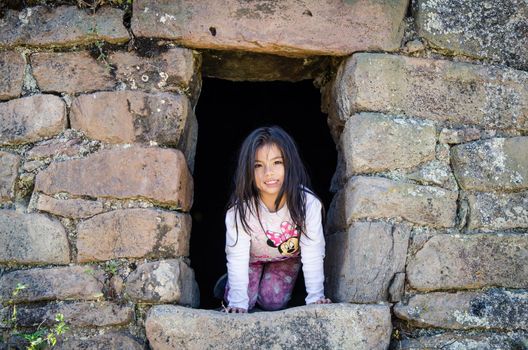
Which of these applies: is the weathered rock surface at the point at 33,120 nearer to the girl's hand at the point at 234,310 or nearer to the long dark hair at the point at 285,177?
the long dark hair at the point at 285,177

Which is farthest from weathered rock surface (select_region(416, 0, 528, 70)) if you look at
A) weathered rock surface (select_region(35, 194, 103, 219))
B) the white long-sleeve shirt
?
weathered rock surface (select_region(35, 194, 103, 219))

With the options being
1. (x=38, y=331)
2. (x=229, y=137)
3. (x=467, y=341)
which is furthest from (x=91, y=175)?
(x=229, y=137)

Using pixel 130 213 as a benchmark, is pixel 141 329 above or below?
below

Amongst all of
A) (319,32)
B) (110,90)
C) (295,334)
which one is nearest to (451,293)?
(295,334)

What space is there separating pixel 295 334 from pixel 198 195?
7.64ft

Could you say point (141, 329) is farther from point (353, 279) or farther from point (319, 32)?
point (319, 32)

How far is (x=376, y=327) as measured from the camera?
8.75 feet

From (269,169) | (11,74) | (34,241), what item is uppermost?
(11,74)

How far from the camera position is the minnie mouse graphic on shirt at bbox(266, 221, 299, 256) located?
3.20m

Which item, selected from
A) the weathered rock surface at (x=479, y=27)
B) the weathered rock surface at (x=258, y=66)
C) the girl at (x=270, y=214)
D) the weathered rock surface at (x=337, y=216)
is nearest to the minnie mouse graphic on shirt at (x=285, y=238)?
the girl at (x=270, y=214)

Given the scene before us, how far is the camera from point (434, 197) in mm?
2910

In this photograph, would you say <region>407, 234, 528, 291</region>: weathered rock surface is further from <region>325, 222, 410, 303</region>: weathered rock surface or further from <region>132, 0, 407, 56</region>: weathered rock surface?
<region>132, 0, 407, 56</region>: weathered rock surface

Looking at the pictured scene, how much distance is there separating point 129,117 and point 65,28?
0.51 metres

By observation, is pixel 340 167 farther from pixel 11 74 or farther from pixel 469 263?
pixel 11 74
